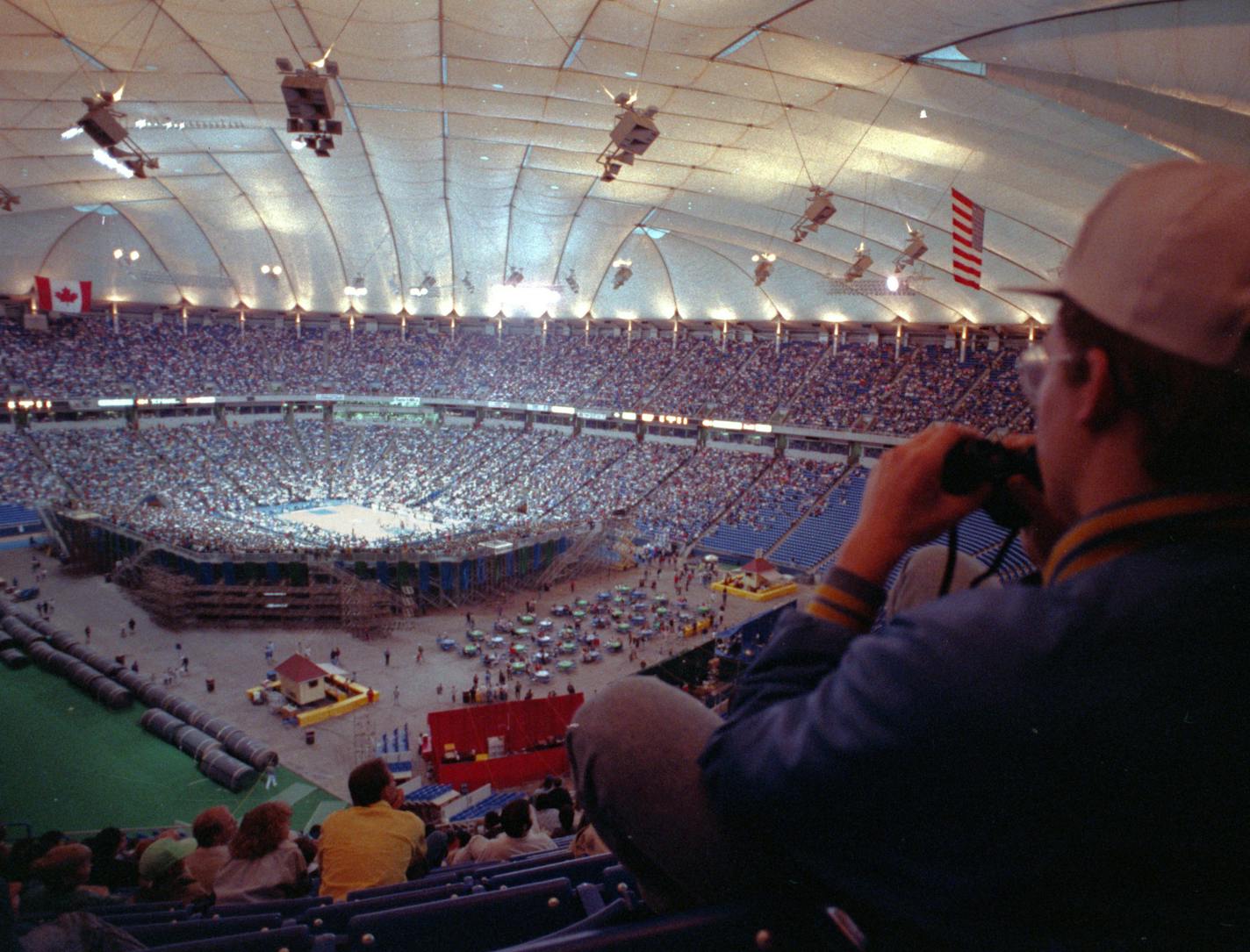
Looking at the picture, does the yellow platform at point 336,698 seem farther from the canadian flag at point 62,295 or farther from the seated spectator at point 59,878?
the canadian flag at point 62,295

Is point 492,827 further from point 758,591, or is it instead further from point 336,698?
point 758,591

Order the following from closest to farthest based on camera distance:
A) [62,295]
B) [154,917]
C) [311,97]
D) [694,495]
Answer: [154,917], [311,97], [694,495], [62,295]

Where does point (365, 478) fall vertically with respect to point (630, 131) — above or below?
below

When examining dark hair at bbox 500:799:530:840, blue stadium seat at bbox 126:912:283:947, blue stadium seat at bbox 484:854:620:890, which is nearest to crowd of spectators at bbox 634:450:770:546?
dark hair at bbox 500:799:530:840

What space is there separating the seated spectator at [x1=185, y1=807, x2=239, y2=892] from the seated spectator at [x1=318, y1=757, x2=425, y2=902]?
132 cm

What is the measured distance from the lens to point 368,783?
3.60m

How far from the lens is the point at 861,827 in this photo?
0.81 m

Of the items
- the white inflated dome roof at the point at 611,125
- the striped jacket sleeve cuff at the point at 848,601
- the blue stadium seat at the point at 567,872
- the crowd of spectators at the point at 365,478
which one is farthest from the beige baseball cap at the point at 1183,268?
the crowd of spectators at the point at 365,478

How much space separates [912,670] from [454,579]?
75.4 ft

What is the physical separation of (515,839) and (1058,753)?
4.43m

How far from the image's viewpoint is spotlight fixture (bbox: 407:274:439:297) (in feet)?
120

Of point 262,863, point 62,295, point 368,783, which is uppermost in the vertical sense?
point 62,295

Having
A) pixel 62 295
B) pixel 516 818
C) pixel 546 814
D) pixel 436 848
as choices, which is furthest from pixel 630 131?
pixel 62 295

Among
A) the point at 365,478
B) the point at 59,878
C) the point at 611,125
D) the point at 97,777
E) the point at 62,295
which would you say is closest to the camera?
the point at 59,878
